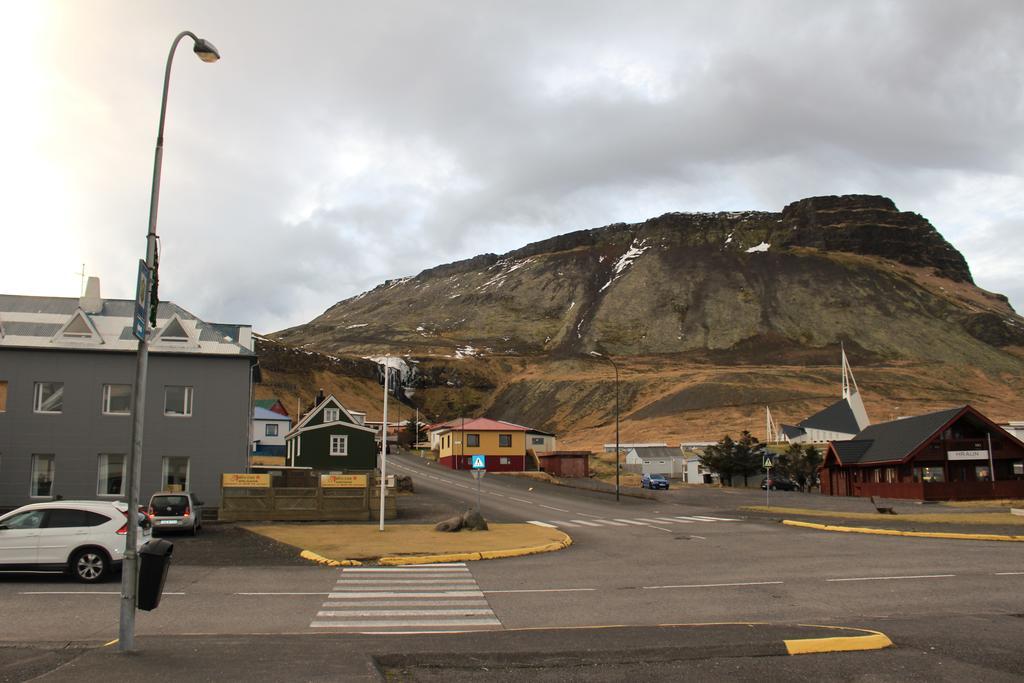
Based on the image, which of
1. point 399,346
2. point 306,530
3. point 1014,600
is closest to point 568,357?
point 399,346

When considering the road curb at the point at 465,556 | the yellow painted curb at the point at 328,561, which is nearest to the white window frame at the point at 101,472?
the yellow painted curb at the point at 328,561

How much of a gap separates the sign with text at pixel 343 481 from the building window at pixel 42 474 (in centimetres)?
1171

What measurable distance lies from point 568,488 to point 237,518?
30401mm

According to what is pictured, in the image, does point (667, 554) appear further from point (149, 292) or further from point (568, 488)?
point (568, 488)

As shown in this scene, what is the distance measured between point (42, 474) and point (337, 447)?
23094mm

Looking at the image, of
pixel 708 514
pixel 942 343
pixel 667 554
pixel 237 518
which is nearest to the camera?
pixel 667 554

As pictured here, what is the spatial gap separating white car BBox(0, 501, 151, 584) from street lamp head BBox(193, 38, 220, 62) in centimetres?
982

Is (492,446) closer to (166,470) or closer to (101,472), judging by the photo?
(166,470)

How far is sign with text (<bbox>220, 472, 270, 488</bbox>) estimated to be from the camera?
30.9 metres

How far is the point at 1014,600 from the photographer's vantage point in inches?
531

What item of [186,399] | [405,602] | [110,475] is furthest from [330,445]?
[405,602]

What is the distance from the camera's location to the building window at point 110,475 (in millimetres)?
33344

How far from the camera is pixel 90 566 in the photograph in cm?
1639

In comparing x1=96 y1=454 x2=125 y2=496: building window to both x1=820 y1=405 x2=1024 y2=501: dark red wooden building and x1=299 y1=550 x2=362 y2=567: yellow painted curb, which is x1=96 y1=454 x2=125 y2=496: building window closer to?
x1=299 y1=550 x2=362 y2=567: yellow painted curb
